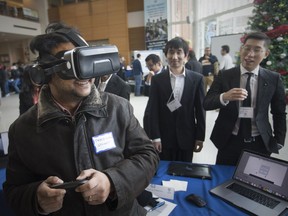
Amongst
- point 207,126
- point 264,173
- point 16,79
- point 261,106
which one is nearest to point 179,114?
point 261,106

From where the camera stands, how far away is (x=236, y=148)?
1.68 m

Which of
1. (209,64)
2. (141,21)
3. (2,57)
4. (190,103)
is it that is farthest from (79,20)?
(190,103)

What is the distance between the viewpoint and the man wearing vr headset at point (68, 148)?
2.58 ft

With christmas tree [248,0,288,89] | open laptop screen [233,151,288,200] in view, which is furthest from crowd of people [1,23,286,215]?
christmas tree [248,0,288,89]

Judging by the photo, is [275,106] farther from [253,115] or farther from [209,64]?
[209,64]

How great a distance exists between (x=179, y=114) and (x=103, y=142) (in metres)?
1.14

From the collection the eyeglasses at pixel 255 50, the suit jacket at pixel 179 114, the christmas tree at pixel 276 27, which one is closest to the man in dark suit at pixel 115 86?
the suit jacket at pixel 179 114

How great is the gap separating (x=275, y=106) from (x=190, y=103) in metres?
0.61

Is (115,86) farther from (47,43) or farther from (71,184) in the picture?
(71,184)

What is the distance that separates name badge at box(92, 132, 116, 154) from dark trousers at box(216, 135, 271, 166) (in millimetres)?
1133

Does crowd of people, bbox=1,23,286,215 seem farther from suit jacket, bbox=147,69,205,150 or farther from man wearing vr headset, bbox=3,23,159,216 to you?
suit jacket, bbox=147,69,205,150

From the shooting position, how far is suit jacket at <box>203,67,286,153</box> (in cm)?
159

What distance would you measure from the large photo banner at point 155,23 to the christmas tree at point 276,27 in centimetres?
604

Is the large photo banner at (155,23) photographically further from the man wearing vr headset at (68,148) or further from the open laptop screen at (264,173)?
the man wearing vr headset at (68,148)
